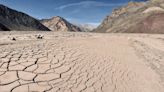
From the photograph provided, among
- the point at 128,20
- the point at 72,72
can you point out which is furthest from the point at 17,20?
the point at 72,72

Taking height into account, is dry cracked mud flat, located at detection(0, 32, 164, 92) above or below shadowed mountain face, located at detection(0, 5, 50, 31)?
below

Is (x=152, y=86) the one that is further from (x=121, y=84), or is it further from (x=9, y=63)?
(x=9, y=63)

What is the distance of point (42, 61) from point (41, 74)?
2.83 feet

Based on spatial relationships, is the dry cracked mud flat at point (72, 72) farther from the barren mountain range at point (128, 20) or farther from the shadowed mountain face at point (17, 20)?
the shadowed mountain face at point (17, 20)

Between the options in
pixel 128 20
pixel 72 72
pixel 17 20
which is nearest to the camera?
pixel 72 72

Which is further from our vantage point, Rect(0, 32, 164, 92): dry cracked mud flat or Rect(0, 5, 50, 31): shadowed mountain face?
Rect(0, 5, 50, 31): shadowed mountain face

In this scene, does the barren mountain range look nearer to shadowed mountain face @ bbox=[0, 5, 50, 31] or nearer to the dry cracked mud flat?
shadowed mountain face @ bbox=[0, 5, 50, 31]

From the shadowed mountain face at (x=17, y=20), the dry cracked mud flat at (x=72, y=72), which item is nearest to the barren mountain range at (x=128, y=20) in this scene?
the shadowed mountain face at (x=17, y=20)

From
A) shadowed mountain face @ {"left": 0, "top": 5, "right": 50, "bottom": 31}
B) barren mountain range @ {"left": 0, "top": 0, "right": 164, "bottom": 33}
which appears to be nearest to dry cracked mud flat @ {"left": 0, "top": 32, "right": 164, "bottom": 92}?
barren mountain range @ {"left": 0, "top": 0, "right": 164, "bottom": 33}

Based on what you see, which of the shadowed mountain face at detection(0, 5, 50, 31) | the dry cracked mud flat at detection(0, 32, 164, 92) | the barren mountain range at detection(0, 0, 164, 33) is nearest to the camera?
the dry cracked mud flat at detection(0, 32, 164, 92)

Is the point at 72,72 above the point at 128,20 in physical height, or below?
below

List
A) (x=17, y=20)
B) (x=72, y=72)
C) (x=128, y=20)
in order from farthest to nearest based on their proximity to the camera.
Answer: (x=17, y=20), (x=128, y=20), (x=72, y=72)

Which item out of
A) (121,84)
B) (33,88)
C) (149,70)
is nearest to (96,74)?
(121,84)

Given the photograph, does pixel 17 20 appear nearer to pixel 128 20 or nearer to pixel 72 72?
pixel 128 20
